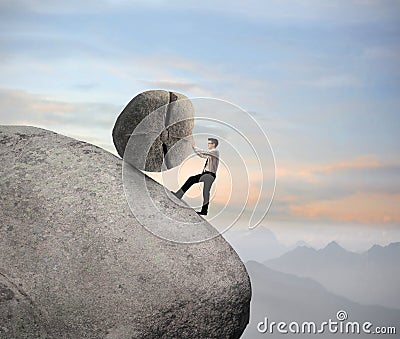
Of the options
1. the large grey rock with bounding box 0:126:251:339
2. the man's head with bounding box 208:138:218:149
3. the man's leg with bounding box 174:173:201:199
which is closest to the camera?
the large grey rock with bounding box 0:126:251:339

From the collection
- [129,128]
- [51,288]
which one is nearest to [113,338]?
[51,288]

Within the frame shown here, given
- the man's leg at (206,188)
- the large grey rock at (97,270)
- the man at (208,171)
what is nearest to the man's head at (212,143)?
the man at (208,171)

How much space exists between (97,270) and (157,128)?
134cm

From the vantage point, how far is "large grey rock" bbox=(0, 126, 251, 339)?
4520 mm

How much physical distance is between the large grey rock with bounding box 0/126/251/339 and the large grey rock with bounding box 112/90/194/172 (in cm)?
53

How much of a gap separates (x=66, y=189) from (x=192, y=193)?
3.03 ft

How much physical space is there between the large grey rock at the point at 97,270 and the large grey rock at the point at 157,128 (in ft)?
1.73

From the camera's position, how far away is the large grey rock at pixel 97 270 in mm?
4520

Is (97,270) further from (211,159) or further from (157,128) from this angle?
(157,128)

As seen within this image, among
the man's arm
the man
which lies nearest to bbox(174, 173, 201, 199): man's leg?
the man

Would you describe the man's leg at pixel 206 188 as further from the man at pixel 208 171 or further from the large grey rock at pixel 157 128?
the large grey rock at pixel 157 128

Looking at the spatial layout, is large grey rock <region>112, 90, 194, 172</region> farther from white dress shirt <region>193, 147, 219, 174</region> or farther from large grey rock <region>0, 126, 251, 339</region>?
large grey rock <region>0, 126, 251, 339</region>

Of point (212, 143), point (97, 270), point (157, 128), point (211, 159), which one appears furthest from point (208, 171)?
point (97, 270)

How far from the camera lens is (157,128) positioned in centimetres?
546
